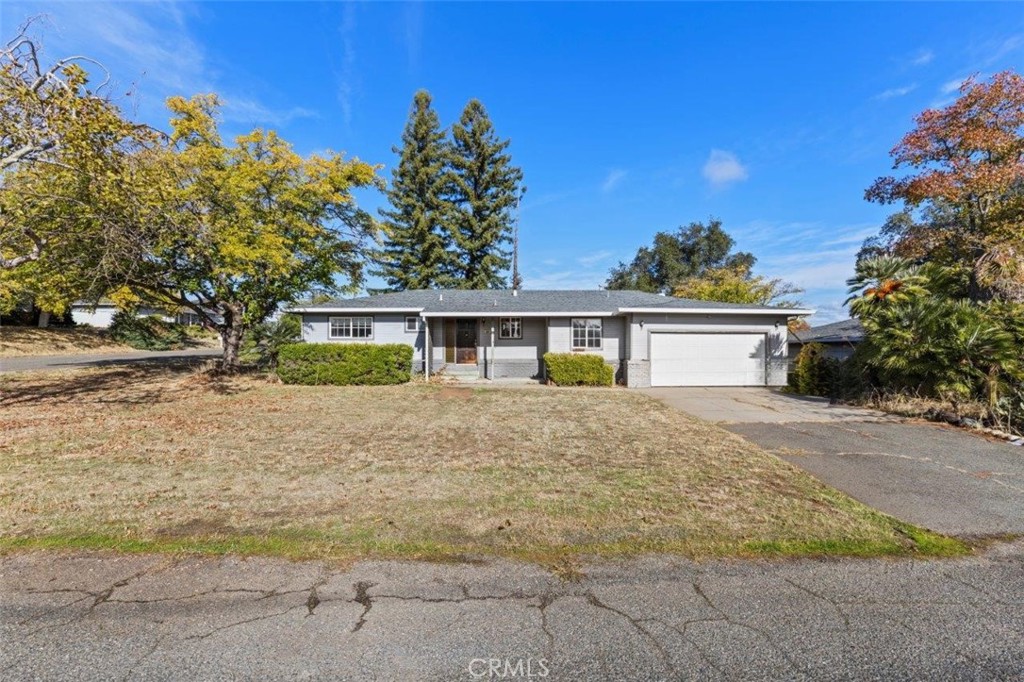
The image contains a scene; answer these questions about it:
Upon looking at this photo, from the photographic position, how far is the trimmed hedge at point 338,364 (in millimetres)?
13812

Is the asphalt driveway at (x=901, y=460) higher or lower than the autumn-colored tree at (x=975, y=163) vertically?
lower

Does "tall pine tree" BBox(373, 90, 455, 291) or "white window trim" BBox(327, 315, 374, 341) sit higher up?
"tall pine tree" BBox(373, 90, 455, 291)

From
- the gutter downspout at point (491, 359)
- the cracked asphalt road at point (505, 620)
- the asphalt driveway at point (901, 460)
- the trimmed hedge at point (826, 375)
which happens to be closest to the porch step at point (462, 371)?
the gutter downspout at point (491, 359)

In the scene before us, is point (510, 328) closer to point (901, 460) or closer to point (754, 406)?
point (754, 406)

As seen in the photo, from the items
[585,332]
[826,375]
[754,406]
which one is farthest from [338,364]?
[826,375]

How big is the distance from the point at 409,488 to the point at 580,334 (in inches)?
456

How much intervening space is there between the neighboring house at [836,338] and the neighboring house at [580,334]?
1.91 metres

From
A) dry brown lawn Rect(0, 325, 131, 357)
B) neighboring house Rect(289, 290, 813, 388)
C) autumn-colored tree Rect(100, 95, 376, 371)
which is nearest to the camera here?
autumn-colored tree Rect(100, 95, 376, 371)

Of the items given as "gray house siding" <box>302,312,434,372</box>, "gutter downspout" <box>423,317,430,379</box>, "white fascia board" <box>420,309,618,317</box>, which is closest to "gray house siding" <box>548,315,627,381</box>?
"white fascia board" <box>420,309,618,317</box>

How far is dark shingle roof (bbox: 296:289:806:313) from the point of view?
51.0ft

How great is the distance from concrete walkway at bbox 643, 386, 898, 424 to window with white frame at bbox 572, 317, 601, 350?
8.79 ft

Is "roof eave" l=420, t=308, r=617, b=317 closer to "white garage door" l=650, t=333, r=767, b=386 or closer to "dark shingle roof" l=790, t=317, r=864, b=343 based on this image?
"white garage door" l=650, t=333, r=767, b=386

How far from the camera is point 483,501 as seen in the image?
14.4ft

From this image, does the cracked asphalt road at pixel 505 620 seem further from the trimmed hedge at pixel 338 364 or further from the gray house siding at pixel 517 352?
the gray house siding at pixel 517 352
